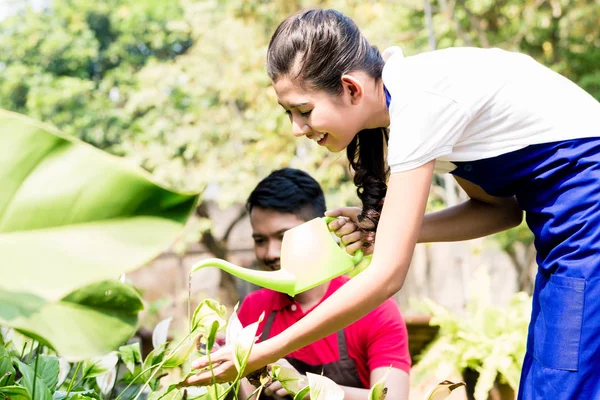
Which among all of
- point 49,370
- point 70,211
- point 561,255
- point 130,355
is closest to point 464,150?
point 561,255

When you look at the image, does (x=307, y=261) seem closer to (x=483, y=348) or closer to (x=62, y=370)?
(x=62, y=370)

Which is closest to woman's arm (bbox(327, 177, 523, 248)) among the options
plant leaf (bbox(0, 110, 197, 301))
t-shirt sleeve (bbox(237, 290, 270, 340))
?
t-shirt sleeve (bbox(237, 290, 270, 340))

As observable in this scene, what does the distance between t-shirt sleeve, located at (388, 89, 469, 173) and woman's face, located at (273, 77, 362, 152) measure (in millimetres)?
160

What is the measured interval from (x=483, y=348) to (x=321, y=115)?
7.70 ft

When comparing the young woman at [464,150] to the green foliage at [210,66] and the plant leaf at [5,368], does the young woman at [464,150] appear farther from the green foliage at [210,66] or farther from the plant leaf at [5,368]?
the green foliage at [210,66]

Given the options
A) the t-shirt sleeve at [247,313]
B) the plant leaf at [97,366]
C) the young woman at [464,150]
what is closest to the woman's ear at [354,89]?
the young woman at [464,150]

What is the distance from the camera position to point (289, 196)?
2104 mm

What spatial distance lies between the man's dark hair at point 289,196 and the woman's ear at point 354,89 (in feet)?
2.34

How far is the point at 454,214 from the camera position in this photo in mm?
1635

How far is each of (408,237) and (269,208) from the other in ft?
3.12

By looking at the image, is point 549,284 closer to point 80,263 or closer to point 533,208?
point 533,208

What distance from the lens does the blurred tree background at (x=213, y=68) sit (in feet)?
25.2

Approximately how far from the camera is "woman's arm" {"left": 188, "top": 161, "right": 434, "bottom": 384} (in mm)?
1160

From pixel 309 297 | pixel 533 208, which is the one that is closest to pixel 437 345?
pixel 309 297
